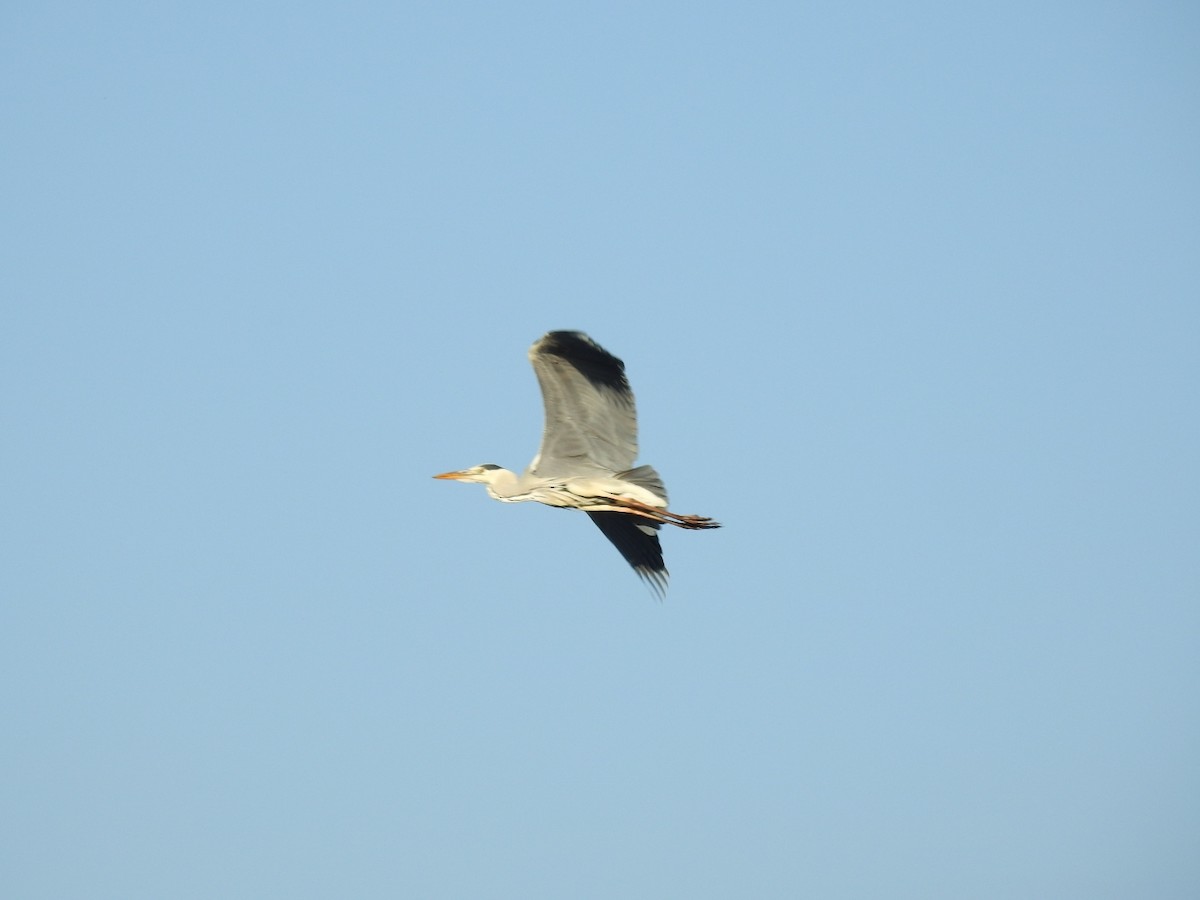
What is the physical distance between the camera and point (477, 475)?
28.2m

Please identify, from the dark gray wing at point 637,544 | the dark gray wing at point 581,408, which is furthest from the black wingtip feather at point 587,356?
the dark gray wing at point 637,544

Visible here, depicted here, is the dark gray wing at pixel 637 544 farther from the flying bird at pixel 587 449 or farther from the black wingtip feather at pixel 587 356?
the black wingtip feather at pixel 587 356

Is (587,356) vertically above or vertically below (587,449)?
above

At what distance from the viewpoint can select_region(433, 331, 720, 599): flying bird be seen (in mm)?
24672

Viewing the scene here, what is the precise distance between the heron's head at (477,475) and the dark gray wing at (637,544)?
1.49m

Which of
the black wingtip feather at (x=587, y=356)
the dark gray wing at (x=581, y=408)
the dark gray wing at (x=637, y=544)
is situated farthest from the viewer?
the dark gray wing at (x=637, y=544)

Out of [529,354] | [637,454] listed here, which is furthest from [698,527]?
[529,354]

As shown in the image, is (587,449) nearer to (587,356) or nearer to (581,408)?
(581,408)

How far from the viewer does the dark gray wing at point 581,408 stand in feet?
80.3

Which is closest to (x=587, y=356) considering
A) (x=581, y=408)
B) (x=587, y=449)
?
(x=581, y=408)

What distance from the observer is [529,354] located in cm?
2467

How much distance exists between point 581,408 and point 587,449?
2.30 ft

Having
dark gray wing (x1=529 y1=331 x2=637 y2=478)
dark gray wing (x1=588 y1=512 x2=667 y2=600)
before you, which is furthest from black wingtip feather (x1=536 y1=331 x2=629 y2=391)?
dark gray wing (x1=588 y1=512 x2=667 y2=600)

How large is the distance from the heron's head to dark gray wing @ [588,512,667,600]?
1.49 metres
